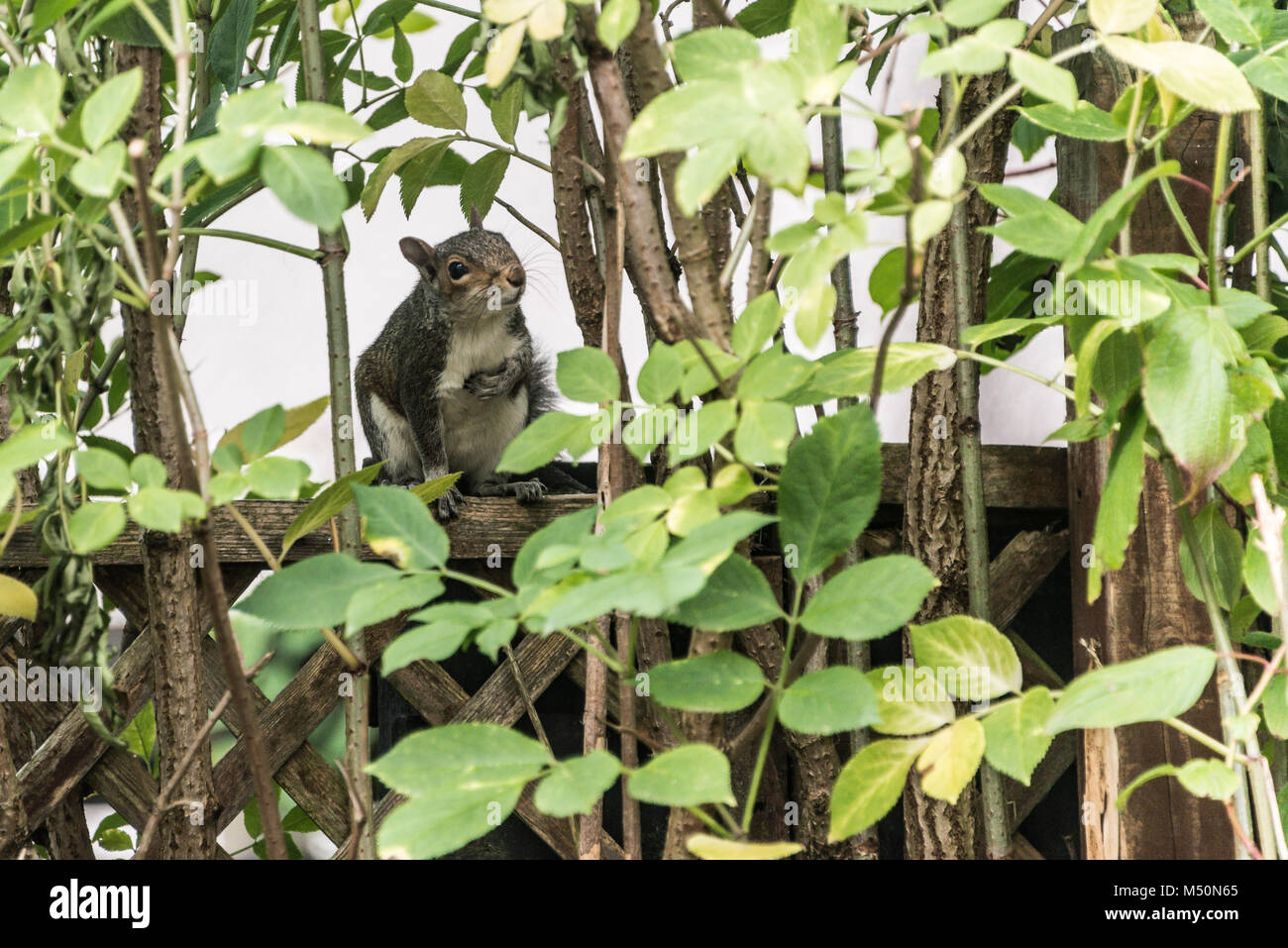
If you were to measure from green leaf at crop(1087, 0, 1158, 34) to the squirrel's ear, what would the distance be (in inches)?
67.8

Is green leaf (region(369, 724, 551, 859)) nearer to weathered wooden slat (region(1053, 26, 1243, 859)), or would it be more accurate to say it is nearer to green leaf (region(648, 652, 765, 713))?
green leaf (region(648, 652, 765, 713))

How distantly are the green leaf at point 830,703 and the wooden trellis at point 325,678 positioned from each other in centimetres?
81

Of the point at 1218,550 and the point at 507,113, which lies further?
the point at 507,113

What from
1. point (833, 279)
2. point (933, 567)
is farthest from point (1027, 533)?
point (833, 279)

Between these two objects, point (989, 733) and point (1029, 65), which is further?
point (989, 733)

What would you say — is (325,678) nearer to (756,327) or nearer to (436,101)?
(436,101)

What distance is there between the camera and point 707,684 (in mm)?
667

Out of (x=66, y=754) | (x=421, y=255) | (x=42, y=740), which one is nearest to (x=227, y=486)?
(x=66, y=754)

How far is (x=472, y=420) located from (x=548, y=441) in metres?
1.49

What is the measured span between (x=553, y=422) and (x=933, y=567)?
2.10 feet

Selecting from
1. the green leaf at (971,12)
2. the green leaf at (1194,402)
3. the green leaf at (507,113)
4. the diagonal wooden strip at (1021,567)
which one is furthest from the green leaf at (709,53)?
the diagonal wooden strip at (1021,567)

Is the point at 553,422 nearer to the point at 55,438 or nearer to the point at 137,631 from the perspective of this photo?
the point at 55,438

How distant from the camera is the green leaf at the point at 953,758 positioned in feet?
2.33

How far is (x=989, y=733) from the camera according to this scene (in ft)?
2.42
